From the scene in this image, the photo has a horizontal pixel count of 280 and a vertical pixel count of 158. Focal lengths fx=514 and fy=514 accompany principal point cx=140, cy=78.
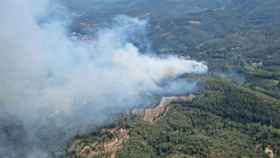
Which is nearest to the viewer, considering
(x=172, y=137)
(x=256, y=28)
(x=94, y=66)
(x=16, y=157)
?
(x=16, y=157)

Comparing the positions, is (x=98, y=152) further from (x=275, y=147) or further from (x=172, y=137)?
(x=275, y=147)

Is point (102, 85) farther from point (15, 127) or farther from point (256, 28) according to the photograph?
point (256, 28)

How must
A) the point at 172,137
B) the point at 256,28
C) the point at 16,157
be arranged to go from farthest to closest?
1. the point at 256,28
2. the point at 172,137
3. the point at 16,157

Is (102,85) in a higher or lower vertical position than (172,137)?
higher

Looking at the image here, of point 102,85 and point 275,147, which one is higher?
point 102,85

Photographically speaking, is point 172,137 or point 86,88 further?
point 86,88

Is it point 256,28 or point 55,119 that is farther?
point 256,28

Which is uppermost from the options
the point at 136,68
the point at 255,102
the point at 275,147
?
the point at 136,68

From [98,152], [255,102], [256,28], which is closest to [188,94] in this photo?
[255,102]

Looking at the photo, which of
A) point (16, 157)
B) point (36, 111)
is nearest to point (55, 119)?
point (36, 111)
